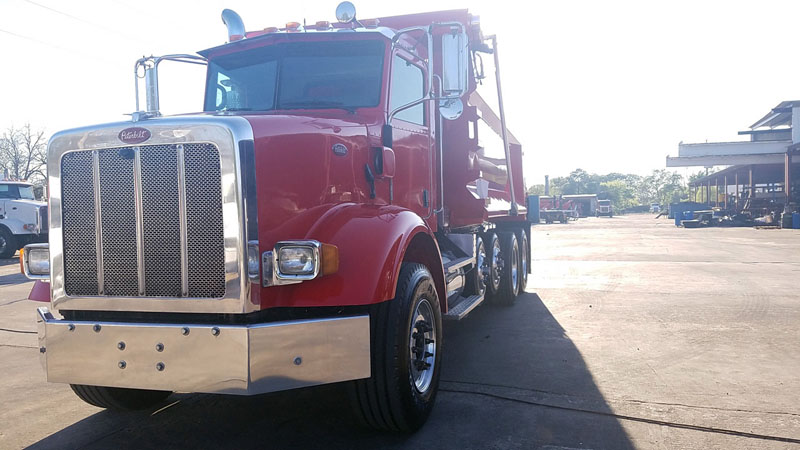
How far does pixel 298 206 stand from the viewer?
359 cm

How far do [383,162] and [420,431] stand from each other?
1837 mm

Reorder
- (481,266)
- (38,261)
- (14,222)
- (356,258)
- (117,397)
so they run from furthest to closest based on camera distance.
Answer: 1. (14,222)
2. (481,266)
3. (117,397)
4. (38,261)
5. (356,258)

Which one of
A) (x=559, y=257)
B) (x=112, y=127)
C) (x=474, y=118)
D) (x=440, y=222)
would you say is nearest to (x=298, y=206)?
(x=112, y=127)

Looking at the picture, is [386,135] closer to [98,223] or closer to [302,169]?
[302,169]

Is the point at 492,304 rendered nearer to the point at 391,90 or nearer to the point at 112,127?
the point at 391,90

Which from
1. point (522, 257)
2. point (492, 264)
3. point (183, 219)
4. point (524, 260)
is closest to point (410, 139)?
point (183, 219)

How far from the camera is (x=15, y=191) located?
1897cm

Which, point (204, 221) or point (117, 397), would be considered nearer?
point (204, 221)

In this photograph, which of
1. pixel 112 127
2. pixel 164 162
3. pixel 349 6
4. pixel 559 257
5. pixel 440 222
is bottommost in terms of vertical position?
pixel 559 257

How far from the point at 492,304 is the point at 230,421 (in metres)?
5.44

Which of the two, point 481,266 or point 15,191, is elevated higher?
point 15,191

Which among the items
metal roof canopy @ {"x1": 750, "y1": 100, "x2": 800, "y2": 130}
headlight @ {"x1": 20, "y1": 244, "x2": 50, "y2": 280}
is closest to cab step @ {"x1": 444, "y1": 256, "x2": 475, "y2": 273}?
headlight @ {"x1": 20, "y1": 244, "x2": 50, "y2": 280}

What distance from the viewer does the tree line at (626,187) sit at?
139m

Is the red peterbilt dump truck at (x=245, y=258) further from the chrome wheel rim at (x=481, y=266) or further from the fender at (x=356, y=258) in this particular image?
the chrome wheel rim at (x=481, y=266)
